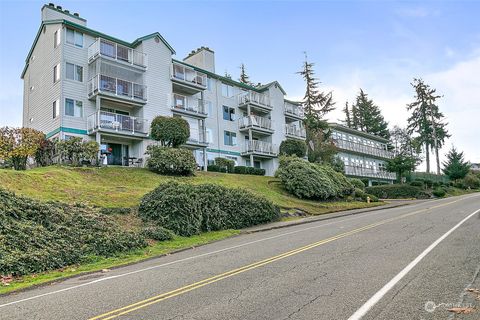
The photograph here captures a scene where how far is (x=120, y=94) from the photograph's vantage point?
2834 centimetres

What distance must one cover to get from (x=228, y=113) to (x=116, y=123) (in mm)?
14516

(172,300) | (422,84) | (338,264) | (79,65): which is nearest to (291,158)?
(79,65)

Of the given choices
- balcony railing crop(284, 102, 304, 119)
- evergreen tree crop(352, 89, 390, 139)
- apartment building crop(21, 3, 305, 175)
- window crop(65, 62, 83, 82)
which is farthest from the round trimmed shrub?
evergreen tree crop(352, 89, 390, 139)

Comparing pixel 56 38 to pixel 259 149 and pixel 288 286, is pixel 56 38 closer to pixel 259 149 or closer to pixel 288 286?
pixel 259 149

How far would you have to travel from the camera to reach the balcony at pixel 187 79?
109 ft

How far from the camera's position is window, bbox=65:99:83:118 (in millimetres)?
26812

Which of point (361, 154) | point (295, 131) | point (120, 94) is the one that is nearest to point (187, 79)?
point (120, 94)

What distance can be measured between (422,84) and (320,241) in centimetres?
6937

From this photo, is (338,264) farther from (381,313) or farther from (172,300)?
(172,300)

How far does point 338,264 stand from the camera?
8023 millimetres

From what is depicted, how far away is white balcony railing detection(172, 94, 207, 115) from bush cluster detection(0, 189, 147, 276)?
20.2 metres

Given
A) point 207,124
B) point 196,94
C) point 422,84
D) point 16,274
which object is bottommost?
point 16,274

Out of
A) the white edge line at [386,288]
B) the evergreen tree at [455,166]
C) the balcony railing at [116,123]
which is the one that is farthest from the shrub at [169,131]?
the evergreen tree at [455,166]

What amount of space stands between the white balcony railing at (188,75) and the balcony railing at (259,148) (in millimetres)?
7752
